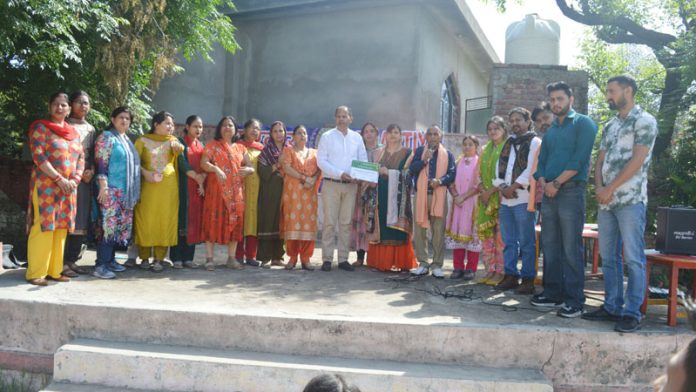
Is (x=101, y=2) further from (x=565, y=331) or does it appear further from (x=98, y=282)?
(x=565, y=331)

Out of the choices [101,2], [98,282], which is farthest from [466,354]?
[101,2]

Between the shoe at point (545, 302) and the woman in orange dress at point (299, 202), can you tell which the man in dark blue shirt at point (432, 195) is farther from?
the shoe at point (545, 302)

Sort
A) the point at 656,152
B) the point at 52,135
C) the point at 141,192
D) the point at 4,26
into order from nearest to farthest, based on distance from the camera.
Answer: the point at 52,135
the point at 4,26
the point at 141,192
the point at 656,152

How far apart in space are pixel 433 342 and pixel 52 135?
3.83 meters

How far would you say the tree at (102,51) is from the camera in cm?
602

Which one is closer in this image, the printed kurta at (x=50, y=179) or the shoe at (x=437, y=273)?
the printed kurta at (x=50, y=179)

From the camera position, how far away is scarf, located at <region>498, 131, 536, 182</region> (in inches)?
208

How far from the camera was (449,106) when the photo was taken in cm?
1347

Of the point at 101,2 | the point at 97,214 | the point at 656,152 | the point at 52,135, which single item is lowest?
the point at 97,214

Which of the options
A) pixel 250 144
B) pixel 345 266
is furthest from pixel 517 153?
pixel 250 144

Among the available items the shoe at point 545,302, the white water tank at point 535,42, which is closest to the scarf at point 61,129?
the shoe at point 545,302

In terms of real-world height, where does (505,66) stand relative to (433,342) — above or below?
above

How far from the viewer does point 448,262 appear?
7.79 metres

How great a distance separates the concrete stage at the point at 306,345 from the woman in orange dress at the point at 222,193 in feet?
5.03
